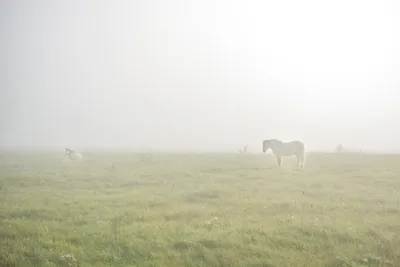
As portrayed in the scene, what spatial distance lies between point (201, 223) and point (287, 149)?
20.7 meters

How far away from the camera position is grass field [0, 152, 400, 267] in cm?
895

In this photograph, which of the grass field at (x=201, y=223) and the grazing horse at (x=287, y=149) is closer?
the grass field at (x=201, y=223)

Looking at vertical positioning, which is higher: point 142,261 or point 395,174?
point 395,174

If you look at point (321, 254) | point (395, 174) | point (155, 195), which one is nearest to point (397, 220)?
point (321, 254)

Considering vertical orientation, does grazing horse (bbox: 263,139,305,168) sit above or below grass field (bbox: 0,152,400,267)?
above

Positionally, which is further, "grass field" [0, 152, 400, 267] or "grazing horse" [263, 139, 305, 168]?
"grazing horse" [263, 139, 305, 168]

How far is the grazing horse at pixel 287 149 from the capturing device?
30.3 m

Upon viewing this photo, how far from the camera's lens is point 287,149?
101ft

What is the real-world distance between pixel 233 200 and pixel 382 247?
6975 millimetres

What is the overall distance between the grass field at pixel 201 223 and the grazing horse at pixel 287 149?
911cm

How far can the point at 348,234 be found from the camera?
34.1 feet

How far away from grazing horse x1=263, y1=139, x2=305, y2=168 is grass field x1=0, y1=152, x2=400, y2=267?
29.9ft

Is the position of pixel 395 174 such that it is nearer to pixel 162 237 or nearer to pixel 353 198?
pixel 353 198

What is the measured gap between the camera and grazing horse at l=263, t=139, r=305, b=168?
99.6 feet
